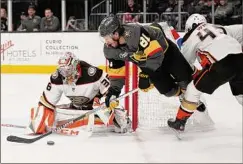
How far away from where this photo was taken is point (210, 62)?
105 inches

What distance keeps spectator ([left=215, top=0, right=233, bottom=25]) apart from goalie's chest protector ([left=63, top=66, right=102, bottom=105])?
11.2ft

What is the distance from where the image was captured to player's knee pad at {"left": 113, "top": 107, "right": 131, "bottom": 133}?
3.03 metres

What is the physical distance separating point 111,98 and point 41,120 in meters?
0.46

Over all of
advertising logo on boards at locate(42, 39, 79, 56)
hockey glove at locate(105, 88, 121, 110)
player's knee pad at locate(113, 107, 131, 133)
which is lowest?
player's knee pad at locate(113, 107, 131, 133)

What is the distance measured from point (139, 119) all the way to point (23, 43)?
2.81 meters

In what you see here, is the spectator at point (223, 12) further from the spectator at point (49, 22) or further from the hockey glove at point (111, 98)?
the hockey glove at point (111, 98)

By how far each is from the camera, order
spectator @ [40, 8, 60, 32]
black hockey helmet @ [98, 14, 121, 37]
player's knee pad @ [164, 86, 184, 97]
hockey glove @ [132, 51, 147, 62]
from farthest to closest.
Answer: spectator @ [40, 8, 60, 32] → player's knee pad @ [164, 86, 184, 97] → hockey glove @ [132, 51, 147, 62] → black hockey helmet @ [98, 14, 121, 37]

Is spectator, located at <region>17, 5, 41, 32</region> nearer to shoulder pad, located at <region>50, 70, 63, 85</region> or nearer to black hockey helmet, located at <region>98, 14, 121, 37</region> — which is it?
shoulder pad, located at <region>50, 70, 63, 85</region>

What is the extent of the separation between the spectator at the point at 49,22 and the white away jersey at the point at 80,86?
297 cm

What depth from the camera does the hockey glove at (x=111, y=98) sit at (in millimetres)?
2916

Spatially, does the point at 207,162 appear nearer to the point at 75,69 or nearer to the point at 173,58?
the point at 173,58

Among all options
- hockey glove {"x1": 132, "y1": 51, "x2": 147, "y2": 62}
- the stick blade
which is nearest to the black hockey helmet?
hockey glove {"x1": 132, "y1": 51, "x2": 147, "y2": 62}

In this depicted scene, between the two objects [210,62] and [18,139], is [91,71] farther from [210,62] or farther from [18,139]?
[210,62]

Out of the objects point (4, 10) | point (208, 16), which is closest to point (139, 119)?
point (208, 16)
